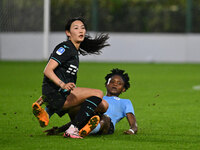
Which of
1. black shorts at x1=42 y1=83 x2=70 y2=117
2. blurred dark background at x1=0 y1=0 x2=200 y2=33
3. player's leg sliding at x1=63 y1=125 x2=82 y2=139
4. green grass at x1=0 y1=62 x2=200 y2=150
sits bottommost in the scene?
green grass at x1=0 y1=62 x2=200 y2=150

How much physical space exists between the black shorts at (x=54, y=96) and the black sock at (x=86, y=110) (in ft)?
0.82

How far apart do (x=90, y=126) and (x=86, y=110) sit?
22cm

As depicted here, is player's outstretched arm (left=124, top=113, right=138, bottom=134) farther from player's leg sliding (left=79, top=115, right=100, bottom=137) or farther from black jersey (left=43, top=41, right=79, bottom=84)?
black jersey (left=43, top=41, right=79, bottom=84)

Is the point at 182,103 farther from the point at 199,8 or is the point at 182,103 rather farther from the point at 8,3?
the point at 199,8

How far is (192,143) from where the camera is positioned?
6832mm

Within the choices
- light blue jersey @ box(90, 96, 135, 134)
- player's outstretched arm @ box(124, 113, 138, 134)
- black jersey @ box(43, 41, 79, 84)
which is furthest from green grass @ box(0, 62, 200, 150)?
black jersey @ box(43, 41, 79, 84)

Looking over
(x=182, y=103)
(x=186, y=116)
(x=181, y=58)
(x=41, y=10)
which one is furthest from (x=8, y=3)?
(x=186, y=116)

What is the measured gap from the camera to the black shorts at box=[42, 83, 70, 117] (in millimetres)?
6953

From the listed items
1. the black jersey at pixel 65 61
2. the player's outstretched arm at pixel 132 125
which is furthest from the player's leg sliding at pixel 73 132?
the player's outstretched arm at pixel 132 125

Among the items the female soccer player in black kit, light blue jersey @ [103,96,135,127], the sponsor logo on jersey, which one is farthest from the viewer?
light blue jersey @ [103,96,135,127]

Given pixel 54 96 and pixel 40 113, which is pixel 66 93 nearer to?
pixel 54 96

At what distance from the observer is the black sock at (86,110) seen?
272 inches

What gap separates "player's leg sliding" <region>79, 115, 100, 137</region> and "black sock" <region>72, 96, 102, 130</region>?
0.10 meters

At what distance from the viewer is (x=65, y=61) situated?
277 inches
